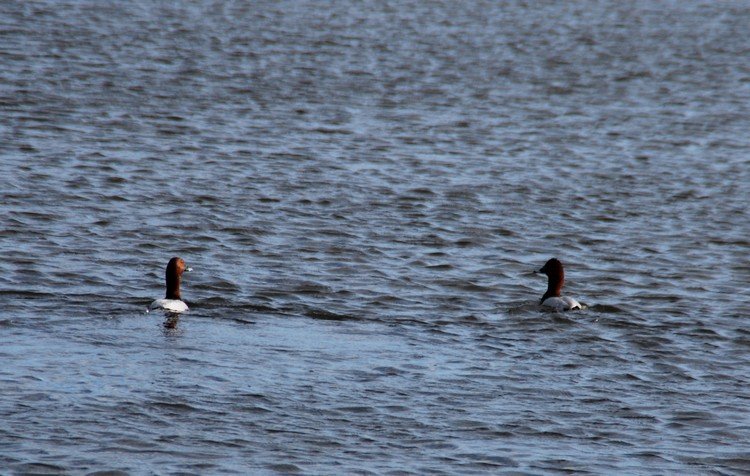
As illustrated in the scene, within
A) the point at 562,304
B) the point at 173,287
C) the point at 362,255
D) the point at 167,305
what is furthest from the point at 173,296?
the point at 562,304

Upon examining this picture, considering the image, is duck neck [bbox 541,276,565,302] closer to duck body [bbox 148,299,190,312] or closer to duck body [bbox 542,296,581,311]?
duck body [bbox 542,296,581,311]

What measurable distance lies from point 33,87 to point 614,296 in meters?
15.3

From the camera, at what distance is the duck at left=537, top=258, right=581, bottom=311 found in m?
15.6

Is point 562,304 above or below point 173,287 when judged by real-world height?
below

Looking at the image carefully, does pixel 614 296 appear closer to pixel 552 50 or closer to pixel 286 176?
pixel 286 176

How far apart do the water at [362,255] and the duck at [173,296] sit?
0.18m

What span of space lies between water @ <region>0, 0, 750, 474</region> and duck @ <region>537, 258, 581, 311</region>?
0.84 ft

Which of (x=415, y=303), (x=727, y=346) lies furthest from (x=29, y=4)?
(x=727, y=346)

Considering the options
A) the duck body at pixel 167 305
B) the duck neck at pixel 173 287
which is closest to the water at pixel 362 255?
the duck body at pixel 167 305

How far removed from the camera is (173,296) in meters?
14.4

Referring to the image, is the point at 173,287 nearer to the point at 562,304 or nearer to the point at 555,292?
the point at 562,304

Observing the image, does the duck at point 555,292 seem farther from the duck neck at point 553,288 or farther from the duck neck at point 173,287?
the duck neck at point 173,287

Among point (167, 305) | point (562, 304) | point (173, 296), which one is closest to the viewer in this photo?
point (167, 305)

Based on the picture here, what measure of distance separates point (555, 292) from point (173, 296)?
4.55 metres
